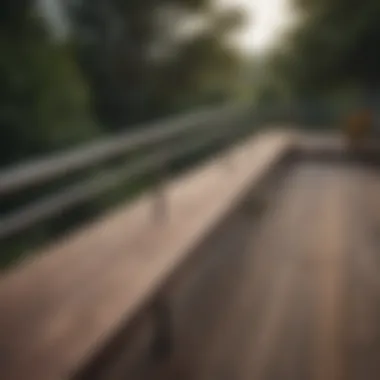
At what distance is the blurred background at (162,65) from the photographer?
440 cm

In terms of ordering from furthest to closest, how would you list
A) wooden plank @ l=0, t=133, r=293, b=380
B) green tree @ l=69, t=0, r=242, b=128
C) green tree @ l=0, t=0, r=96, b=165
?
green tree @ l=69, t=0, r=242, b=128
green tree @ l=0, t=0, r=96, b=165
wooden plank @ l=0, t=133, r=293, b=380

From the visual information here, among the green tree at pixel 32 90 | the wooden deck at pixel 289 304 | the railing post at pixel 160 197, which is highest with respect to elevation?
the green tree at pixel 32 90

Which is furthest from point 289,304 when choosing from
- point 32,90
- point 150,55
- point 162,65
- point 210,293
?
point 162,65

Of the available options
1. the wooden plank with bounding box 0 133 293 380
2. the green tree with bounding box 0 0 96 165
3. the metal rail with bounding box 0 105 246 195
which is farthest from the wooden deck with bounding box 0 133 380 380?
the green tree with bounding box 0 0 96 165

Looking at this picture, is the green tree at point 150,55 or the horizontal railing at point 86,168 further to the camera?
the green tree at point 150,55

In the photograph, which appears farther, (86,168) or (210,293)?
(210,293)

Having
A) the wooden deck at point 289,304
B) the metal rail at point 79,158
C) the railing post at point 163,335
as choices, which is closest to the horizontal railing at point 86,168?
the metal rail at point 79,158

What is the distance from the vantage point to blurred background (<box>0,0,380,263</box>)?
4.40 metres

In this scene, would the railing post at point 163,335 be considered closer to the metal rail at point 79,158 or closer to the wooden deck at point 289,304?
the wooden deck at point 289,304

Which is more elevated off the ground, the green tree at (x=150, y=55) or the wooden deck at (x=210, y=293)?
the green tree at (x=150, y=55)

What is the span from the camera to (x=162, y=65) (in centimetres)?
633

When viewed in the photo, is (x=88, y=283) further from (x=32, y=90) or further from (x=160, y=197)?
(x=32, y=90)

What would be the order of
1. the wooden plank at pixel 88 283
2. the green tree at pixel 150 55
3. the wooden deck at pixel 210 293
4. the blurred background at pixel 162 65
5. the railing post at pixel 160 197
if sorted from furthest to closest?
the green tree at pixel 150 55 → the blurred background at pixel 162 65 → the railing post at pixel 160 197 → the wooden deck at pixel 210 293 → the wooden plank at pixel 88 283

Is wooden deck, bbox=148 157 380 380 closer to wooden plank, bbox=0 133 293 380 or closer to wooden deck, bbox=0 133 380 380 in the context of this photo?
wooden deck, bbox=0 133 380 380
